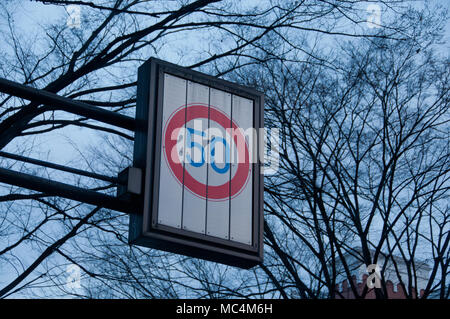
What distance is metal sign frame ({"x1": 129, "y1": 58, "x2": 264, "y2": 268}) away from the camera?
3.27 metres

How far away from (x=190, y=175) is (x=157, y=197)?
0.29 metres

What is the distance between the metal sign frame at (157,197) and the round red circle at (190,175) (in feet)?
0.23

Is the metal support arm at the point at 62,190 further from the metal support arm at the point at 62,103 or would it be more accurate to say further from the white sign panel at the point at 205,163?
the metal support arm at the point at 62,103

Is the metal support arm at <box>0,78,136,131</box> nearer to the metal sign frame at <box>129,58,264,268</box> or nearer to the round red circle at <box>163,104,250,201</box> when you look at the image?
the metal sign frame at <box>129,58,264,268</box>

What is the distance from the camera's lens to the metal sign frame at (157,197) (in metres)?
3.27

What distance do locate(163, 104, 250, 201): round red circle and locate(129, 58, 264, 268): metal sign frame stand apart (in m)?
0.07

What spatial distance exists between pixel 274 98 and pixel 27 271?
4.85m

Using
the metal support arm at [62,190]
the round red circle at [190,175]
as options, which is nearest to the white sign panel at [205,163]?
the round red circle at [190,175]

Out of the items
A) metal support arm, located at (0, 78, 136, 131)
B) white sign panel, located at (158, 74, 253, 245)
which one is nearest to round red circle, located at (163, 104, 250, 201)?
white sign panel, located at (158, 74, 253, 245)

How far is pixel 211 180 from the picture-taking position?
362 cm

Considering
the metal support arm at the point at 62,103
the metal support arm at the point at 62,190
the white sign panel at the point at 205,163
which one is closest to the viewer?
the metal support arm at the point at 62,190

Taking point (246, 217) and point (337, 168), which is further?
point (337, 168)
